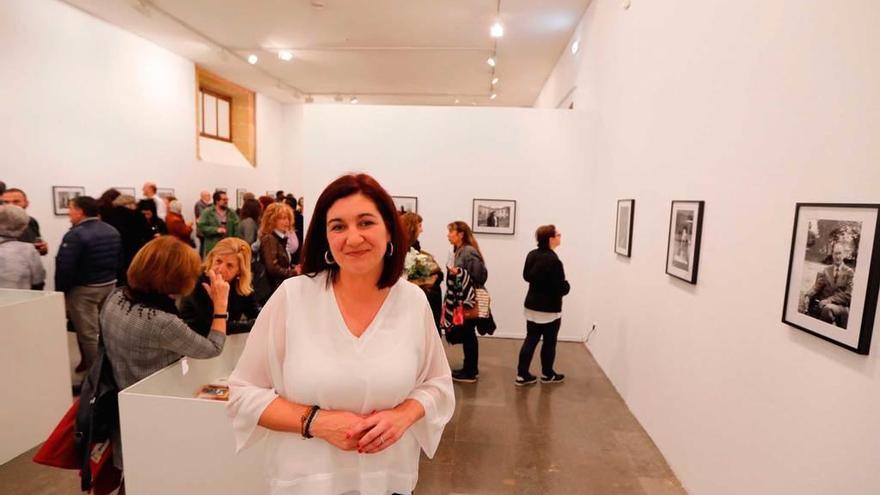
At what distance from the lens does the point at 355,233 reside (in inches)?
50.3

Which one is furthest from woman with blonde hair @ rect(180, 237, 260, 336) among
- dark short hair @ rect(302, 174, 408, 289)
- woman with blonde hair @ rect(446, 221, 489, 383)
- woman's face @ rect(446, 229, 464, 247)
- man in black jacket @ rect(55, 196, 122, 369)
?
woman's face @ rect(446, 229, 464, 247)

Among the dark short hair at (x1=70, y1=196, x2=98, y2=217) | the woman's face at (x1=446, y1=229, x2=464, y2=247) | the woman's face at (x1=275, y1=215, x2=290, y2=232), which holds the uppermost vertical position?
the dark short hair at (x1=70, y1=196, x2=98, y2=217)

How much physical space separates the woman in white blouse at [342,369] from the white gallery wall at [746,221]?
62.3 inches

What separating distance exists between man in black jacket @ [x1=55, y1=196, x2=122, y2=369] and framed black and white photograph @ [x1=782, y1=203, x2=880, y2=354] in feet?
16.1

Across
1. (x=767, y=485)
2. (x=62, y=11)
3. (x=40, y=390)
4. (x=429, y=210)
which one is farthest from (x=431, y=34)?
(x=767, y=485)

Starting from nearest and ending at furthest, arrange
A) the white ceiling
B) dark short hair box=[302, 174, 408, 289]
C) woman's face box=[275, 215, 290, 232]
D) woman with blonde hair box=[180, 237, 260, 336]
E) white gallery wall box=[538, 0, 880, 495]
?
dark short hair box=[302, 174, 408, 289] < white gallery wall box=[538, 0, 880, 495] < woman with blonde hair box=[180, 237, 260, 336] < woman's face box=[275, 215, 290, 232] < the white ceiling

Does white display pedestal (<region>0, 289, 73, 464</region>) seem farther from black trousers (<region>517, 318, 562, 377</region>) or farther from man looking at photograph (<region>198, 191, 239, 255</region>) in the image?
man looking at photograph (<region>198, 191, 239, 255</region>)

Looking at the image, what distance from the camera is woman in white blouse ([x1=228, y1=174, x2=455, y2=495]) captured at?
1238mm

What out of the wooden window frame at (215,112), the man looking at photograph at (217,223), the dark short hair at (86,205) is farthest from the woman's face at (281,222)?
the wooden window frame at (215,112)

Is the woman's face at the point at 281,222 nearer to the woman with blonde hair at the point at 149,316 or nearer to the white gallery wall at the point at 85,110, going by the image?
the woman with blonde hair at the point at 149,316

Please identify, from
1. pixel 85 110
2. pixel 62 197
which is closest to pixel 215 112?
pixel 85 110

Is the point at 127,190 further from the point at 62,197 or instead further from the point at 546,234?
the point at 546,234

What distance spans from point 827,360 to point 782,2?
64.0 inches

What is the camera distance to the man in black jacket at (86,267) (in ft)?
12.7
